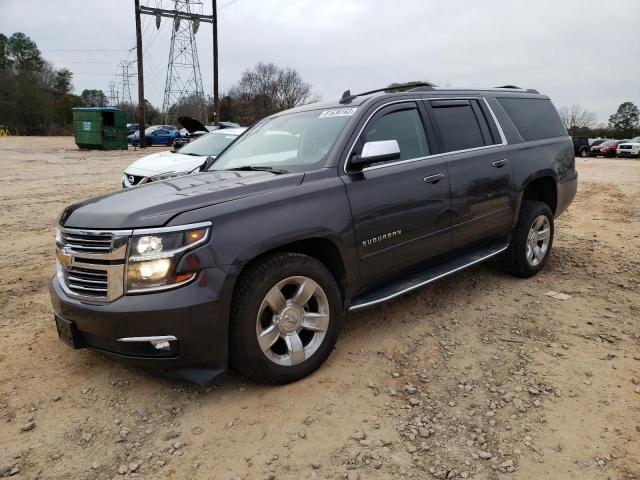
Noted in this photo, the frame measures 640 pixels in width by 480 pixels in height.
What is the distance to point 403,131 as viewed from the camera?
395 centimetres

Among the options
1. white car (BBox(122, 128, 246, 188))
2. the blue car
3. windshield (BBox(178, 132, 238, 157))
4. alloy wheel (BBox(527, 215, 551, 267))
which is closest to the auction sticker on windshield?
alloy wheel (BBox(527, 215, 551, 267))

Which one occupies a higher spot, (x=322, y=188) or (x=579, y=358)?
(x=322, y=188)

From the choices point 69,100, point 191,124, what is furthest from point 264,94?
point 191,124

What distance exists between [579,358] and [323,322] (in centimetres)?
182

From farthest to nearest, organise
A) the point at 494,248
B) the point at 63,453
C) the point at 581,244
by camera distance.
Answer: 1. the point at 581,244
2. the point at 494,248
3. the point at 63,453

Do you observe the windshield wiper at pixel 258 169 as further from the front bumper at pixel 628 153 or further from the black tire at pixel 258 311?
the front bumper at pixel 628 153

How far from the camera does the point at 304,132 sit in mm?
3963

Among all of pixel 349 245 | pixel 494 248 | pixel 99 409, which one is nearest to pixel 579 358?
pixel 494 248

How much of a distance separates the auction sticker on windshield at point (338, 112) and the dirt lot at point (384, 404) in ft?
5.47

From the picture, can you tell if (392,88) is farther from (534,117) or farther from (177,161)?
Answer: (177,161)

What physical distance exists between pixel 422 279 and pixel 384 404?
120cm

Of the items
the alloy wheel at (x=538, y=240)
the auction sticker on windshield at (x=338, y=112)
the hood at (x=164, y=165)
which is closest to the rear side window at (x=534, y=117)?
the alloy wheel at (x=538, y=240)

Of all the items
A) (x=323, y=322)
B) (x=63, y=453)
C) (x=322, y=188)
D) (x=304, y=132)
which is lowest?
(x=63, y=453)

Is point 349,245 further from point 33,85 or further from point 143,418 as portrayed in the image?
point 33,85
